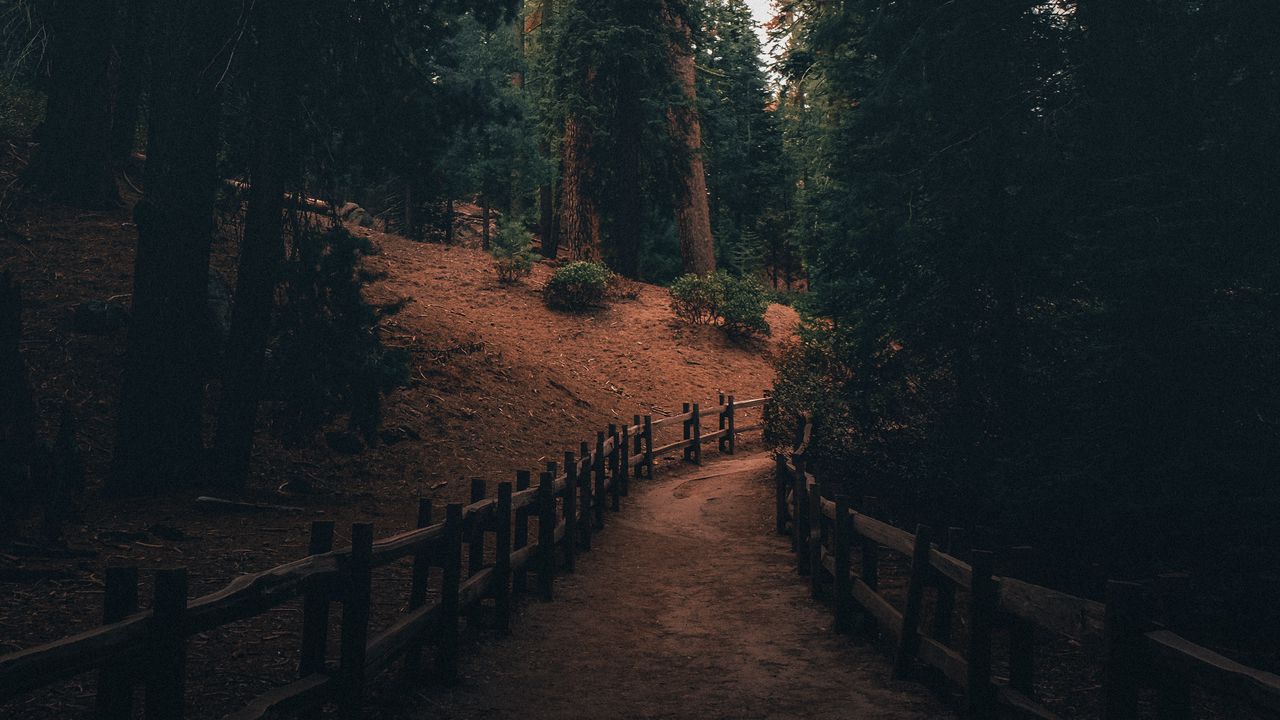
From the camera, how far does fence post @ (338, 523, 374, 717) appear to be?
16.7 feet

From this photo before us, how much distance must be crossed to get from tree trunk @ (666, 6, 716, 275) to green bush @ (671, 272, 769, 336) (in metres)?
2.61

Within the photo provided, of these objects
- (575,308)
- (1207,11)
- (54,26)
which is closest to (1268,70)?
(1207,11)

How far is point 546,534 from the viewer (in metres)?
9.37

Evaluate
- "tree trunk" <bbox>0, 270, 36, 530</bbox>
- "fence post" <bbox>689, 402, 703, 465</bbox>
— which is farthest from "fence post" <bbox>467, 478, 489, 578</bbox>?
"fence post" <bbox>689, 402, 703, 465</bbox>

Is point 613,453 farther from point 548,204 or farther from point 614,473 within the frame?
point 548,204

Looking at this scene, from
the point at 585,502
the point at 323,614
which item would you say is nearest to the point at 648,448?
the point at 585,502

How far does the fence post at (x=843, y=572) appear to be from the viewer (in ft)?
27.1

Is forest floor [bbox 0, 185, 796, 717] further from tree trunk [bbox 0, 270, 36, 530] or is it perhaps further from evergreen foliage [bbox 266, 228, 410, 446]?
evergreen foliage [bbox 266, 228, 410, 446]

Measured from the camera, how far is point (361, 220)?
A: 33.8 meters

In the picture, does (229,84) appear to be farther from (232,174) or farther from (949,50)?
(949,50)

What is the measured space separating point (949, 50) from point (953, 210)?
1953 mm

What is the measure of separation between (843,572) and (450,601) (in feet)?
12.6

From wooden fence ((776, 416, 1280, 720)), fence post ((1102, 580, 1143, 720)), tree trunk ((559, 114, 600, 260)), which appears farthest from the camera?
tree trunk ((559, 114, 600, 260))

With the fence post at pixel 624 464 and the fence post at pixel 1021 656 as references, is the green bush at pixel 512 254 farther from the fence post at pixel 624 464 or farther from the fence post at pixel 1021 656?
the fence post at pixel 1021 656
